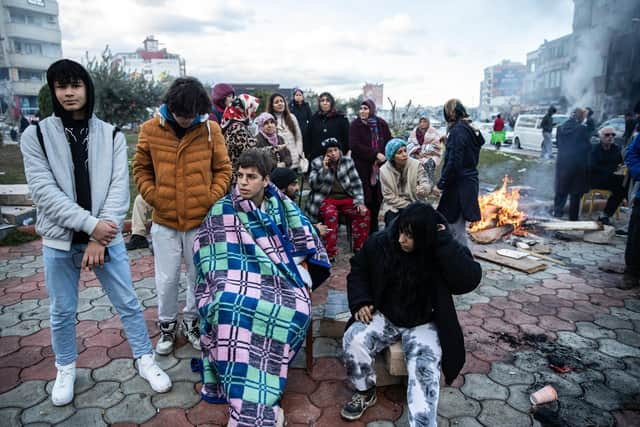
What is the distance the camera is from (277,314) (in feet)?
8.74

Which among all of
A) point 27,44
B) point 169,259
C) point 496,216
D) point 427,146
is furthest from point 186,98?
point 27,44

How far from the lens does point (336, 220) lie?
5.29m

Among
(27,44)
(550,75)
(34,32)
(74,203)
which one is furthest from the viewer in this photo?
(27,44)

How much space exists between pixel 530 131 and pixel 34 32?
51828 millimetres

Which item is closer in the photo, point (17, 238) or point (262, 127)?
point (262, 127)

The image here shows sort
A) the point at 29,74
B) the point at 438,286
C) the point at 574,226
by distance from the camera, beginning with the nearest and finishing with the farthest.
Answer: the point at 438,286 → the point at 574,226 → the point at 29,74

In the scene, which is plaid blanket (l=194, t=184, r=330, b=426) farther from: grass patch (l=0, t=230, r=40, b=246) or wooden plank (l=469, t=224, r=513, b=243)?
→ grass patch (l=0, t=230, r=40, b=246)

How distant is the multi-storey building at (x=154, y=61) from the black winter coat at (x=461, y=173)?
82.9 meters

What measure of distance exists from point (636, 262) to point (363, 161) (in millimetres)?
3542

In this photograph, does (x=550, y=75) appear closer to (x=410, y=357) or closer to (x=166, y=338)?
(x=410, y=357)

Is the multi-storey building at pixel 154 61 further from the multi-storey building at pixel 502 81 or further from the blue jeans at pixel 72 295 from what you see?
the blue jeans at pixel 72 295

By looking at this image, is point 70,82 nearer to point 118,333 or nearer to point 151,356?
point 151,356

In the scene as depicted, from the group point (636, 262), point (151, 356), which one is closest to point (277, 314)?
point (151, 356)

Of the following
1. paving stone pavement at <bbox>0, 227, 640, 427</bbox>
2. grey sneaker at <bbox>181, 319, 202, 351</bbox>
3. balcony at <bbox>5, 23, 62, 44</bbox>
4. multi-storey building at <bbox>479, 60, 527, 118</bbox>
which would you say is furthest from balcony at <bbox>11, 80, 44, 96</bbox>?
multi-storey building at <bbox>479, 60, 527, 118</bbox>
